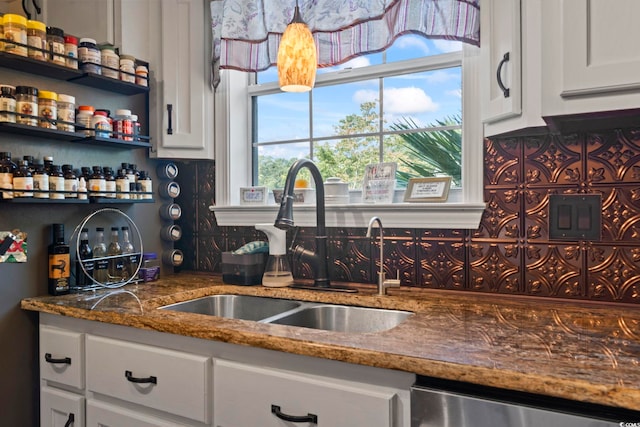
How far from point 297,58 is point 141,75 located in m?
0.77

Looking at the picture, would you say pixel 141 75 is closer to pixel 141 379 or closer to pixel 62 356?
pixel 62 356

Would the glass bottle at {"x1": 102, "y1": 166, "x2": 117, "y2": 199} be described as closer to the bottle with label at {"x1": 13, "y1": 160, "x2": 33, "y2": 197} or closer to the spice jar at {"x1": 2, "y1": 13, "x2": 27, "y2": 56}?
the bottle with label at {"x1": 13, "y1": 160, "x2": 33, "y2": 197}

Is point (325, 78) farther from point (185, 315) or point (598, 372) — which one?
point (598, 372)

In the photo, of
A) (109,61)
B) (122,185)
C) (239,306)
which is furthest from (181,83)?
(239,306)

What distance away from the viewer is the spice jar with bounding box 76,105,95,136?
1826mm

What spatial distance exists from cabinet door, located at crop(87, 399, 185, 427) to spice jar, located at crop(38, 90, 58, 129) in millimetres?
983

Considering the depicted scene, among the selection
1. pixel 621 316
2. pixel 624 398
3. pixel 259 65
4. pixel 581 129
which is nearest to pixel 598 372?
pixel 624 398

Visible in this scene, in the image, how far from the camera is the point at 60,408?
1.63 m

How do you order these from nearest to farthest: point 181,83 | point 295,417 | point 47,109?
point 295,417, point 47,109, point 181,83

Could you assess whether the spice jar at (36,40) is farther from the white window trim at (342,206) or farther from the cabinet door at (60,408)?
the cabinet door at (60,408)

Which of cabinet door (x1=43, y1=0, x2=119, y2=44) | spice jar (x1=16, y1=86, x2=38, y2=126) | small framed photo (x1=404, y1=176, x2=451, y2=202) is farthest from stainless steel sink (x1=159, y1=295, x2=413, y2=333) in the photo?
cabinet door (x1=43, y1=0, x2=119, y2=44)

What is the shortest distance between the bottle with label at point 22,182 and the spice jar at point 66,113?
0.66ft

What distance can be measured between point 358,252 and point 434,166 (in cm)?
47

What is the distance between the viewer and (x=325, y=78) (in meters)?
2.14
